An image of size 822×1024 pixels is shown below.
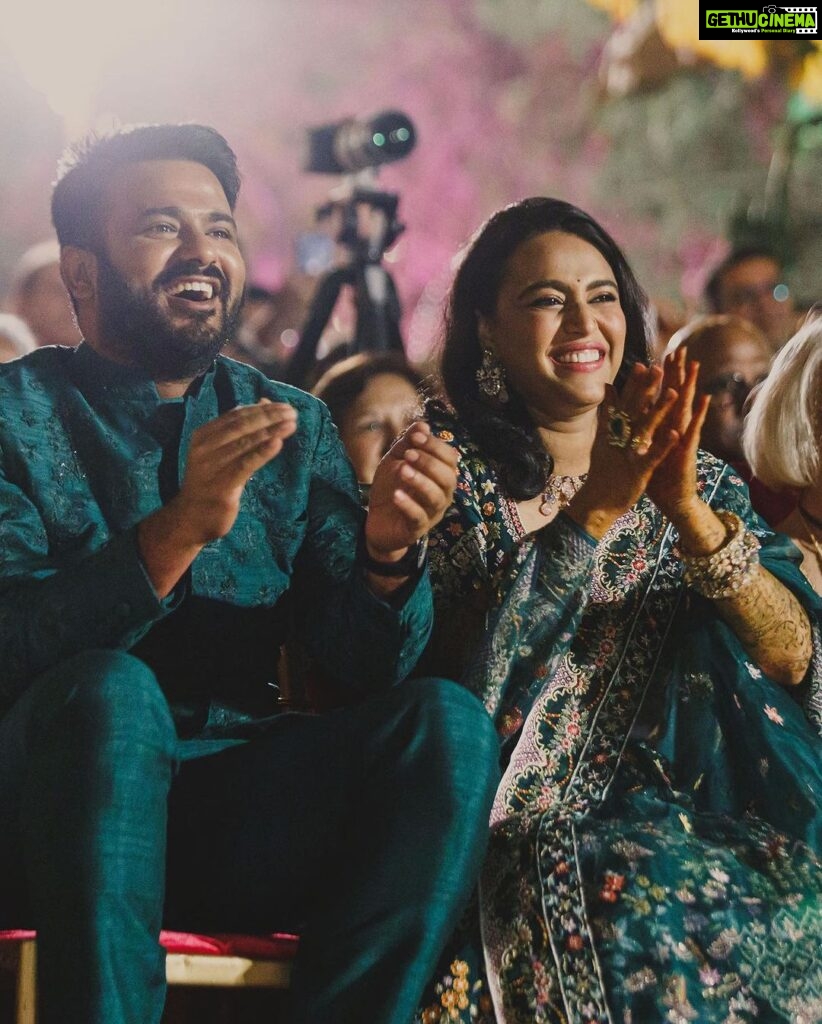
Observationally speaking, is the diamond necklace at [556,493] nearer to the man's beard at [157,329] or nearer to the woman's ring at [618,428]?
the woman's ring at [618,428]

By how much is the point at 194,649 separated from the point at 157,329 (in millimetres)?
421

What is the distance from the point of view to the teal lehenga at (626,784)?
5.53 ft

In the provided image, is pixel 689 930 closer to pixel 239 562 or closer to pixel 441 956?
pixel 441 956

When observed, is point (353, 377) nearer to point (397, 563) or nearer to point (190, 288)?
point (190, 288)

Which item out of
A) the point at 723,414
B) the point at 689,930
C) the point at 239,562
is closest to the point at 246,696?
the point at 239,562

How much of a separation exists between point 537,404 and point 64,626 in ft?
3.07

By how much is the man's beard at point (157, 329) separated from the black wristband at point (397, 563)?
Result: 0.35 meters

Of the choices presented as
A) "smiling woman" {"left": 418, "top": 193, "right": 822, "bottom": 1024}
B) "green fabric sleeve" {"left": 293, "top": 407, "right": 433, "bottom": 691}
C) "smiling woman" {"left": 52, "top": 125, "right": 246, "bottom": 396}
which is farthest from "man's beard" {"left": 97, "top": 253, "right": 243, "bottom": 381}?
"smiling woman" {"left": 418, "top": 193, "right": 822, "bottom": 1024}

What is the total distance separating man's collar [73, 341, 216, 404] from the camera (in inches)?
75.6

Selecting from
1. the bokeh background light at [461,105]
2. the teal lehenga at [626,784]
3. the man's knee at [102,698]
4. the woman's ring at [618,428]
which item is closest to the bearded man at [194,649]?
the man's knee at [102,698]

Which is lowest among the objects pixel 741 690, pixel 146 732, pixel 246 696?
pixel 741 690

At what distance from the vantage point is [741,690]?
204cm

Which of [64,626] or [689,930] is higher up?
[64,626]

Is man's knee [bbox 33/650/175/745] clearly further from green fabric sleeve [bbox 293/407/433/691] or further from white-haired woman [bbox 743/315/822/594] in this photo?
white-haired woman [bbox 743/315/822/594]
